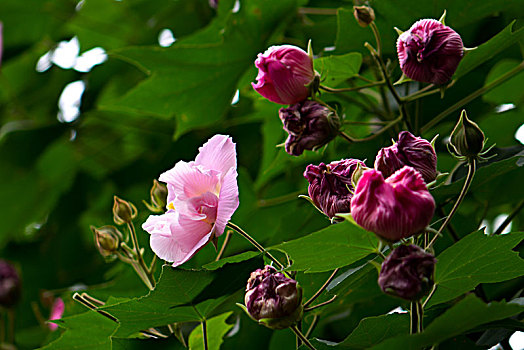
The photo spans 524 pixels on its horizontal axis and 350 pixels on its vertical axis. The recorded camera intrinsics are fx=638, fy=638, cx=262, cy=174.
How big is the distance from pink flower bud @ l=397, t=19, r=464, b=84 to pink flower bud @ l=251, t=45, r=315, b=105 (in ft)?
0.35

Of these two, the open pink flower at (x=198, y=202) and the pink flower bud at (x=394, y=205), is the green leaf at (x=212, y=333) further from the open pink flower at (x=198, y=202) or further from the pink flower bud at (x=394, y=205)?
the pink flower bud at (x=394, y=205)

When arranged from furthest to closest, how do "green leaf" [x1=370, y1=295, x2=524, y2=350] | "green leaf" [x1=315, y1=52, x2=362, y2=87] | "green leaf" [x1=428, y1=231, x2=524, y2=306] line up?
"green leaf" [x1=315, y1=52, x2=362, y2=87] → "green leaf" [x1=428, y1=231, x2=524, y2=306] → "green leaf" [x1=370, y1=295, x2=524, y2=350]

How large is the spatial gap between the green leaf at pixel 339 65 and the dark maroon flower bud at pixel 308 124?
0.11 meters

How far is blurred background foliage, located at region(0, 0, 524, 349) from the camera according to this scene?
0.88m

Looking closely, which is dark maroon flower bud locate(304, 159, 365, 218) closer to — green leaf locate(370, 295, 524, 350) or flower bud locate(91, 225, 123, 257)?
green leaf locate(370, 295, 524, 350)

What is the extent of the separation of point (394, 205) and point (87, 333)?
46cm

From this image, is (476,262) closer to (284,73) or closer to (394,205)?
(394,205)

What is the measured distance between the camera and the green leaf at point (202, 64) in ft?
3.69

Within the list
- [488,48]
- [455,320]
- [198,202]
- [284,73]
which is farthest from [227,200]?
[488,48]

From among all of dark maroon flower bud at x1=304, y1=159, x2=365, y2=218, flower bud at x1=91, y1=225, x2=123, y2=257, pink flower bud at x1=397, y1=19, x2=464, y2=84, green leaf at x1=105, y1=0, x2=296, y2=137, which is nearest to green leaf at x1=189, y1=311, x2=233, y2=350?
flower bud at x1=91, y1=225, x2=123, y2=257

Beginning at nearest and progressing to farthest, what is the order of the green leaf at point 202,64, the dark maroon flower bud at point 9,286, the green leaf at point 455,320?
the green leaf at point 455,320 < the green leaf at point 202,64 < the dark maroon flower bud at point 9,286

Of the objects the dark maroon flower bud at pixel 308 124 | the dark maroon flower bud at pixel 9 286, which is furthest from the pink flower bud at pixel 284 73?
the dark maroon flower bud at pixel 9 286

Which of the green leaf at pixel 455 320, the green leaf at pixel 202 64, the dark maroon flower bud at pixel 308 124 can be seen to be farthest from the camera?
the green leaf at pixel 202 64

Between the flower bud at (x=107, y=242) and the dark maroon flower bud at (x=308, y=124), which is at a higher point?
the dark maroon flower bud at (x=308, y=124)
